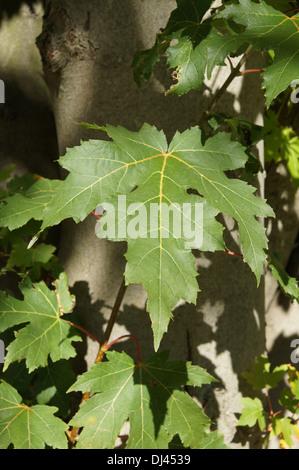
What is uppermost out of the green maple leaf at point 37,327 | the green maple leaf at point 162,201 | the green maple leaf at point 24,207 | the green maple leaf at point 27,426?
the green maple leaf at point 162,201

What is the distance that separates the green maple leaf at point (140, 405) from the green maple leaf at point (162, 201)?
1.43 ft

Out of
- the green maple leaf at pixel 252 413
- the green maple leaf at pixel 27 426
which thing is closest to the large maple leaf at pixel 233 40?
the green maple leaf at pixel 27 426

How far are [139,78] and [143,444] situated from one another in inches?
41.4

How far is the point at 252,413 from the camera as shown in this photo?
1475 millimetres

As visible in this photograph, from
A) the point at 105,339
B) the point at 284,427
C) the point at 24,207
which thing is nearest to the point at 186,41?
the point at 24,207

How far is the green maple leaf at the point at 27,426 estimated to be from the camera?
1.14 metres

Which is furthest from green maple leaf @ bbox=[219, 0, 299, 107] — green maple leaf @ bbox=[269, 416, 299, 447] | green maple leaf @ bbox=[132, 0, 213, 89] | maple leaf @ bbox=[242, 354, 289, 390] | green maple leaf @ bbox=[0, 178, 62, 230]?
green maple leaf @ bbox=[269, 416, 299, 447]

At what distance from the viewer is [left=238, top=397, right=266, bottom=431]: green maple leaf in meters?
1.46

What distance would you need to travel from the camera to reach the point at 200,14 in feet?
3.68

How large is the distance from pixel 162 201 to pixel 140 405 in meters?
0.58

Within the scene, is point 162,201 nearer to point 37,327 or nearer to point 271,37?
point 271,37

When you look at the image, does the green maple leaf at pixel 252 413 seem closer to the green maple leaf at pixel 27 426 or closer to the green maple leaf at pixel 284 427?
the green maple leaf at pixel 284 427

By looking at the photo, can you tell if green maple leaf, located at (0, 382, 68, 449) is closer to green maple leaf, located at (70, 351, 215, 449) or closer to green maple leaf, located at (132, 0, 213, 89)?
green maple leaf, located at (70, 351, 215, 449)

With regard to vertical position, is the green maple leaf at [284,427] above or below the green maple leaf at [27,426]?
below
